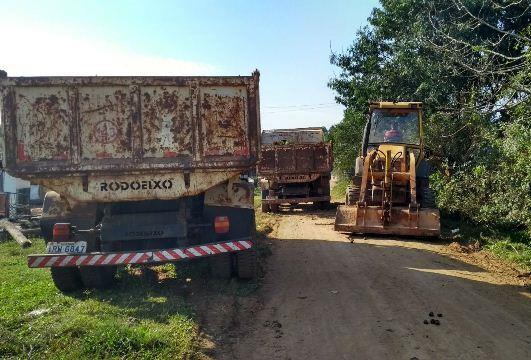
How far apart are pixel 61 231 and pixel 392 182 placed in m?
6.66

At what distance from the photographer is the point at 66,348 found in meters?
4.39

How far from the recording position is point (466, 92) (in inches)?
446

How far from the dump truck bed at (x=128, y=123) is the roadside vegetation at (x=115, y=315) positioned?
1677 millimetres

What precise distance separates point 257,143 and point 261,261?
2646 millimetres

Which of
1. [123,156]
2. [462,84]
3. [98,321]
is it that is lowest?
[98,321]

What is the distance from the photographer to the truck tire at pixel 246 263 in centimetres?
662

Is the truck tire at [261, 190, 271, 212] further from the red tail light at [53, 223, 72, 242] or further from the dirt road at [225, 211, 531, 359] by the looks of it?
the red tail light at [53, 223, 72, 242]

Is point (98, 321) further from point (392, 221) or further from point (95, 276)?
point (392, 221)

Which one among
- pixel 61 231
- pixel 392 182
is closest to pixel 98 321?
pixel 61 231

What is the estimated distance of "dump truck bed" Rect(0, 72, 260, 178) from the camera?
585 cm

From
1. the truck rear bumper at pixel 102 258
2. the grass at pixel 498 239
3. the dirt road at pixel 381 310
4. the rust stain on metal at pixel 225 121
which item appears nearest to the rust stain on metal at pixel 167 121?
the rust stain on metal at pixel 225 121

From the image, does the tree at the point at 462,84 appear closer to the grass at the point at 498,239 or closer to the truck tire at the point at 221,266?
the grass at the point at 498,239

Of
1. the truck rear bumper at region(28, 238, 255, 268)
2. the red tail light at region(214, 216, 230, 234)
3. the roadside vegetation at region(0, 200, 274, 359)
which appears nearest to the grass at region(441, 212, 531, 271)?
the roadside vegetation at region(0, 200, 274, 359)

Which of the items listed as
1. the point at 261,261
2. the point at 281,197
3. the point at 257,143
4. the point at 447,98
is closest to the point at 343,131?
the point at 281,197
